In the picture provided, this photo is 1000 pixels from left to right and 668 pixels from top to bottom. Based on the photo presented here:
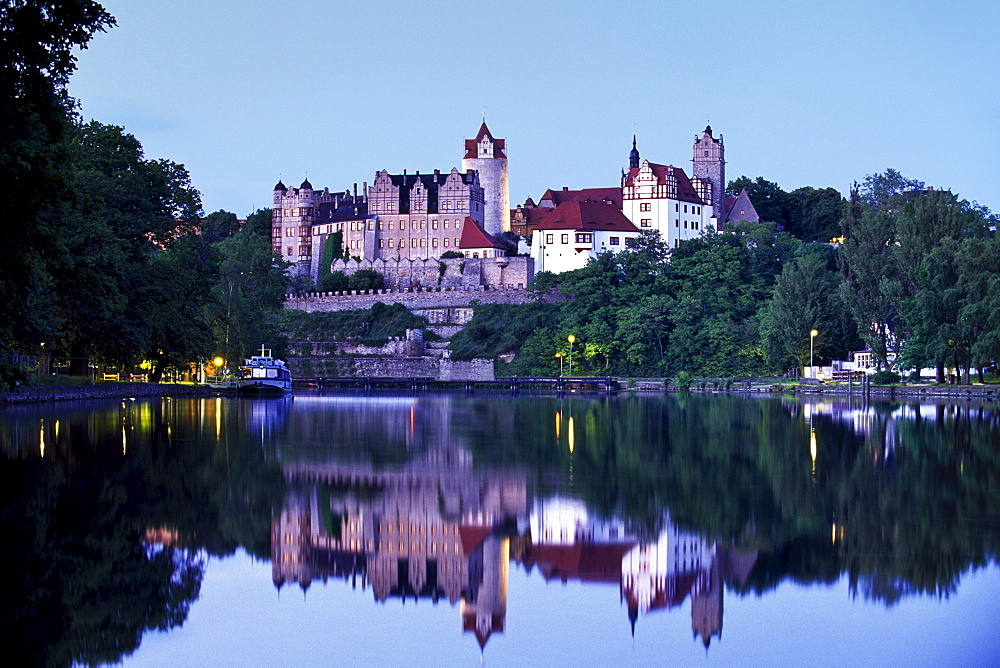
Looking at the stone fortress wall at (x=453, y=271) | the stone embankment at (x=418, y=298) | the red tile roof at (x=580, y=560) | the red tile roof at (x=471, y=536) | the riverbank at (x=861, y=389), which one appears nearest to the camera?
the red tile roof at (x=580, y=560)

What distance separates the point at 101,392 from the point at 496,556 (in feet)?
107

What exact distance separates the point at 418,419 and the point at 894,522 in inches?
795

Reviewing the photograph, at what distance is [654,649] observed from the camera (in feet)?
24.2

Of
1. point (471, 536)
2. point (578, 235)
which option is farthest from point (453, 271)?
point (471, 536)

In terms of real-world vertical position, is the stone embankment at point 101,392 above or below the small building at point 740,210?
below

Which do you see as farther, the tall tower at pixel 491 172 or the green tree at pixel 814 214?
the tall tower at pixel 491 172

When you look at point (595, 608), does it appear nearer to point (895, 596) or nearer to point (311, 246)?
point (895, 596)

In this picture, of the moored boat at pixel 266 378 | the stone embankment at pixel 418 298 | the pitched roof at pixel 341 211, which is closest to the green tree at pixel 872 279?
the moored boat at pixel 266 378

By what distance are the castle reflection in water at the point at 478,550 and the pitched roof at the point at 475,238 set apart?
254ft

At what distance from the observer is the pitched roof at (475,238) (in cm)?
9156

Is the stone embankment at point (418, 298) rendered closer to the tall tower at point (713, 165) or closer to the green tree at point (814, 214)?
the tall tower at point (713, 165)

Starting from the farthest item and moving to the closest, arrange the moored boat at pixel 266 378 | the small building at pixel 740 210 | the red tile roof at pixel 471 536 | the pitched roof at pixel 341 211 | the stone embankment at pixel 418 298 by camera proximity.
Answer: the pitched roof at pixel 341 211 → the small building at pixel 740 210 → the stone embankment at pixel 418 298 → the moored boat at pixel 266 378 → the red tile roof at pixel 471 536

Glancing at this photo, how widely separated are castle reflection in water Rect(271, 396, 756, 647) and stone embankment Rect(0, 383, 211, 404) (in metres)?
19.0

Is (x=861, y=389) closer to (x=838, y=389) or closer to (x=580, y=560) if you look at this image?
(x=838, y=389)
